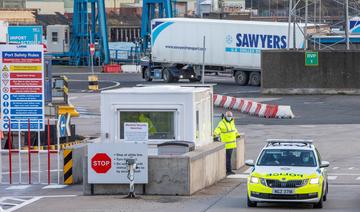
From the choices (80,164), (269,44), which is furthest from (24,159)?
(269,44)

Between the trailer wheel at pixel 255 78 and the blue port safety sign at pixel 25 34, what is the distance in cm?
1412

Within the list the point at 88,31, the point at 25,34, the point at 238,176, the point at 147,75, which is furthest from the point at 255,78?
the point at 238,176

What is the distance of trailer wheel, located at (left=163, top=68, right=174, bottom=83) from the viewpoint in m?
71.9

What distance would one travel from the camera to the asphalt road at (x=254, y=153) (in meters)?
21.4

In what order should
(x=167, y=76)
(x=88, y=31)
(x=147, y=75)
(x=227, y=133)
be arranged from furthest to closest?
(x=88, y=31) < (x=147, y=75) < (x=167, y=76) < (x=227, y=133)

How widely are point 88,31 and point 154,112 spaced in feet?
227

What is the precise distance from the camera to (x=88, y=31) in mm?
93688

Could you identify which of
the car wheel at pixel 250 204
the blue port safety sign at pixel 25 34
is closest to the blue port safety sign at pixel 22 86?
the car wheel at pixel 250 204

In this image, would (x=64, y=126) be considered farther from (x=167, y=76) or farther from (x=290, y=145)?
(x=167, y=76)

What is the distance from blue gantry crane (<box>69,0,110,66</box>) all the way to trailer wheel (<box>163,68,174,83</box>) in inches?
812

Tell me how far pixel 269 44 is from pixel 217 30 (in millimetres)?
4076

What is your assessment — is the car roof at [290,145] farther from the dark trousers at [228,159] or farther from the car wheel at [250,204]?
the dark trousers at [228,159]

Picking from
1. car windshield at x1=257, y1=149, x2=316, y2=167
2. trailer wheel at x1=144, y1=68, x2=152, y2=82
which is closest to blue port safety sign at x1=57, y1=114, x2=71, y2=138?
car windshield at x1=257, y1=149, x2=316, y2=167

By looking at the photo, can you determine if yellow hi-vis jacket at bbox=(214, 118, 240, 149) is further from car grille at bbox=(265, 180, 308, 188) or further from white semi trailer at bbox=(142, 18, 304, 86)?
white semi trailer at bbox=(142, 18, 304, 86)
